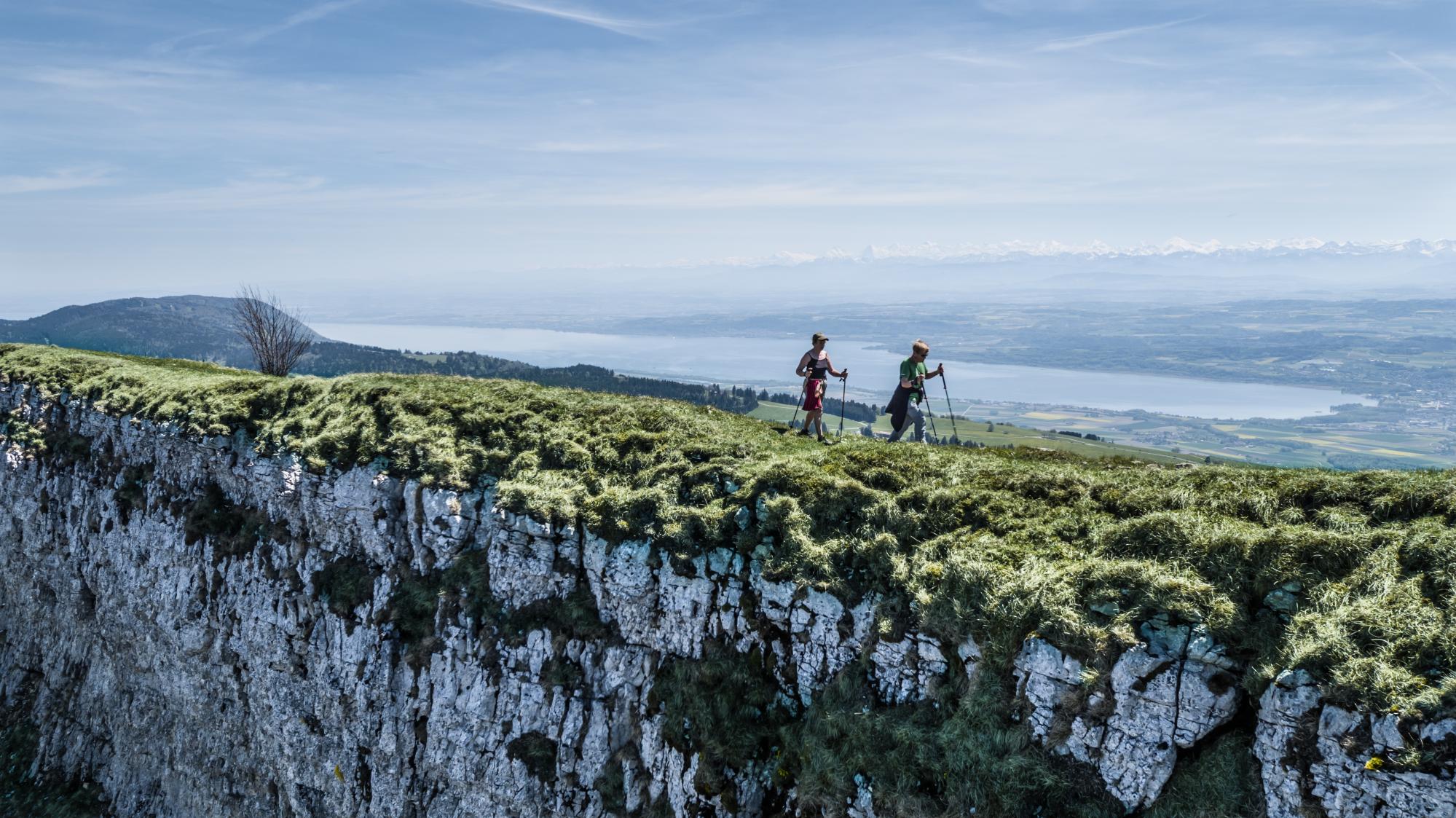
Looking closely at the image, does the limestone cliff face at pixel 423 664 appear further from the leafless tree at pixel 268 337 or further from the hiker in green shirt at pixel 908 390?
the leafless tree at pixel 268 337

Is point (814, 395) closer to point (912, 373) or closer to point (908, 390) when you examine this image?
point (908, 390)

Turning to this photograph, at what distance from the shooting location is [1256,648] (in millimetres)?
11312

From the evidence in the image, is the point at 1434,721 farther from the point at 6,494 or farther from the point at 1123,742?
the point at 6,494

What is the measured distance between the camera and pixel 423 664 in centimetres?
2048

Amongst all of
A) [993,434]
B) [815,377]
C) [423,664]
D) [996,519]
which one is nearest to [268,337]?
[423,664]

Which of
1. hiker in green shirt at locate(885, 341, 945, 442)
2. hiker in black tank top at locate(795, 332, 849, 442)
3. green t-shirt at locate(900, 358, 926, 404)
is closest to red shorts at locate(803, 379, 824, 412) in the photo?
hiker in black tank top at locate(795, 332, 849, 442)

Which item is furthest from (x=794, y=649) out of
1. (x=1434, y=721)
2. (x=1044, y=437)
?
(x=1044, y=437)

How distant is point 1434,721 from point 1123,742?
153 inches

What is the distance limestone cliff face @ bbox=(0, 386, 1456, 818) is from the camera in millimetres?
11703

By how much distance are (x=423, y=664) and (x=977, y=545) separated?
1561cm

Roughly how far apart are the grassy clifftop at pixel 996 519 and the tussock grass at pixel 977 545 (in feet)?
0.15

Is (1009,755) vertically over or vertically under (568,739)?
over

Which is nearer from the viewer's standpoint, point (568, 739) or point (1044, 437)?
point (568, 739)

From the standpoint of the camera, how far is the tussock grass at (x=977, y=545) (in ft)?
37.0
